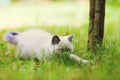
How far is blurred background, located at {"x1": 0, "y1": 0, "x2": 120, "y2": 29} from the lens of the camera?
9.58 meters

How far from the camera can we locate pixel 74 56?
5.43 meters

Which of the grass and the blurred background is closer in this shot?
the grass

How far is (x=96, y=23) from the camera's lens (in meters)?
5.79

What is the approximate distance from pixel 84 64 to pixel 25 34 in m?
1.58

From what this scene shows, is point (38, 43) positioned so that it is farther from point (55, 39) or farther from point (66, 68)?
point (66, 68)

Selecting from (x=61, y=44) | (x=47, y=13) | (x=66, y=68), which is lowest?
(x=47, y=13)

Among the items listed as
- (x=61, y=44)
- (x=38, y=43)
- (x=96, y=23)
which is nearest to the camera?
(x=61, y=44)

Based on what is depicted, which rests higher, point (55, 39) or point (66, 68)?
point (55, 39)

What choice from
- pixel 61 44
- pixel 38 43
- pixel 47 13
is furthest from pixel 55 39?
pixel 47 13

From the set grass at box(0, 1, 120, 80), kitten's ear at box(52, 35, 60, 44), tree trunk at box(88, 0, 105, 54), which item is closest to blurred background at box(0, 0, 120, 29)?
tree trunk at box(88, 0, 105, 54)

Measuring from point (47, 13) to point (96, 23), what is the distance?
5.34 meters

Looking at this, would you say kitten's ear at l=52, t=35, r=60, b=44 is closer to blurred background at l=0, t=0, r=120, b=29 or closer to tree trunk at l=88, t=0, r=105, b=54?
tree trunk at l=88, t=0, r=105, b=54

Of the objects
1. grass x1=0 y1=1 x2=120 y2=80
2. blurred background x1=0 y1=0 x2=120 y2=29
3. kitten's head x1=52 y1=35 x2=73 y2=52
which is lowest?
blurred background x1=0 y1=0 x2=120 y2=29

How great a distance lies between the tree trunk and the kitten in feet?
1.06
